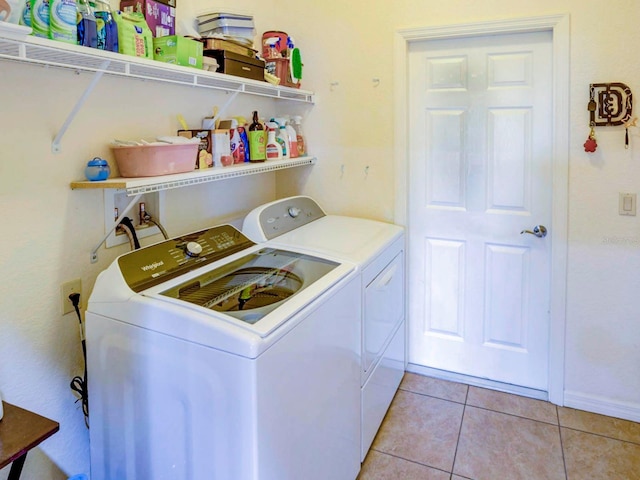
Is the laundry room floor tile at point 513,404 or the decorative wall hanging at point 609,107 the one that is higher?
the decorative wall hanging at point 609,107

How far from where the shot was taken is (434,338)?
2.80 m

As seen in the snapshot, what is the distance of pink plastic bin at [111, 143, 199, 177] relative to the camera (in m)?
1.62

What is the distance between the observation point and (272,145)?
2.52 meters

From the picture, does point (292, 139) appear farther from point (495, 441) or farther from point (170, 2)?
point (495, 441)

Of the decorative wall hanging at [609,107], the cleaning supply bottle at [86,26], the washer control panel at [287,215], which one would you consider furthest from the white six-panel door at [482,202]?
the cleaning supply bottle at [86,26]

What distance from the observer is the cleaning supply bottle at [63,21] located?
4.13ft

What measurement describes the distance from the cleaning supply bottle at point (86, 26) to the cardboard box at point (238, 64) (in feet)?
2.12

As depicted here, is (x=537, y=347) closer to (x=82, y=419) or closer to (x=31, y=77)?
(x=82, y=419)

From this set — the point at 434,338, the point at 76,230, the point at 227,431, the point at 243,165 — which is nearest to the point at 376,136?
the point at 243,165

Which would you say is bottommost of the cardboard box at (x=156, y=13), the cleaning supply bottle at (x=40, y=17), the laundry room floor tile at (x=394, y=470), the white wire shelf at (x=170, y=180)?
the laundry room floor tile at (x=394, y=470)

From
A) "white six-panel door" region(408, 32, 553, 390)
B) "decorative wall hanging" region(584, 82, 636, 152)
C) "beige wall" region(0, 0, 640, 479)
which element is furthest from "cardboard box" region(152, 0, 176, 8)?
"decorative wall hanging" region(584, 82, 636, 152)

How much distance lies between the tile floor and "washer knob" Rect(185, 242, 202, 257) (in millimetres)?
1196

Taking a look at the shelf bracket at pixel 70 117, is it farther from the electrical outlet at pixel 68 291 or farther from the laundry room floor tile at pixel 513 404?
the laundry room floor tile at pixel 513 404

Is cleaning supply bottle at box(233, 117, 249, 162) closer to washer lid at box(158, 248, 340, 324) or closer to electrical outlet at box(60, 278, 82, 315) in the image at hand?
washer lid at box(158, 248, 340, 324)
